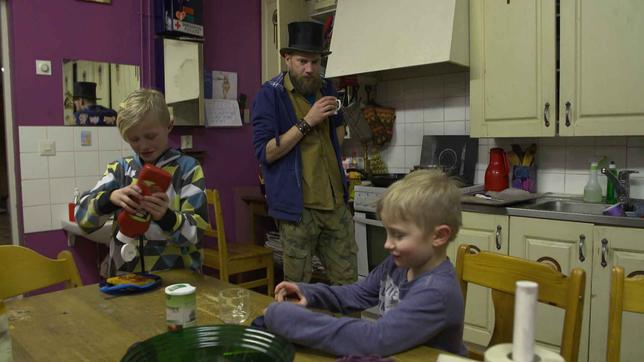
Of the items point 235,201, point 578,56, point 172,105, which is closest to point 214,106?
point 172,105

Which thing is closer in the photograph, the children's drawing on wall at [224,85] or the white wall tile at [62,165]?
the white wall tile at [62,165]

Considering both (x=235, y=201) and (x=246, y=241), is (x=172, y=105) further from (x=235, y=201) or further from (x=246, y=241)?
(x=246, y=241)

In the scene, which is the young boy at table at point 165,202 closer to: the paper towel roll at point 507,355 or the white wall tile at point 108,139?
the paper towel roll at point 507,355

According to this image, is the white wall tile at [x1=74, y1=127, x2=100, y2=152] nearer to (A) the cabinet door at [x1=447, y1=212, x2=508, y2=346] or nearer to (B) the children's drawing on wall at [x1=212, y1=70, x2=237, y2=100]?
(B) the children's drawing on wall at [x1=212, y1=70, x2=237, y2=100]

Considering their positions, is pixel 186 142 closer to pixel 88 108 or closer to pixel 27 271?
pixel 88 108

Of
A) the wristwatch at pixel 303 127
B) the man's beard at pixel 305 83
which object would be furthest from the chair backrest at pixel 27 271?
the man's beard at pixel 305 83

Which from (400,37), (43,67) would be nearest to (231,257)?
(43,67)

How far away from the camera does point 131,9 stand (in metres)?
3.28

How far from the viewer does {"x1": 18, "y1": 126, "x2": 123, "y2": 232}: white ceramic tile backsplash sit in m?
2.90

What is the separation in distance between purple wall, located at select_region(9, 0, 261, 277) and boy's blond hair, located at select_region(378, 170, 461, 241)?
8.34 feet

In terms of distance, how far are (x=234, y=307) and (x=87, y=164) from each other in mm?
A: 2270

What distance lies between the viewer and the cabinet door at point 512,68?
2.52 meters

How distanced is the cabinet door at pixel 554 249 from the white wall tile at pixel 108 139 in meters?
2.36

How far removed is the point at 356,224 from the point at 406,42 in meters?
1.12
